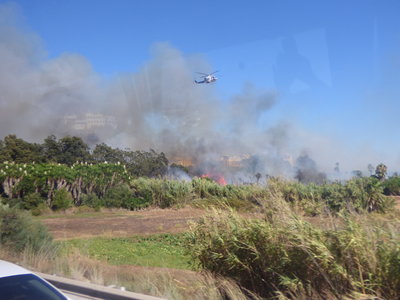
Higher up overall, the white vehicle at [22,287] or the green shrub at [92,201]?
the green shrub at [92,201]

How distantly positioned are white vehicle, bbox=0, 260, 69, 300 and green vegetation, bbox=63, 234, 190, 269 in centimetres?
554

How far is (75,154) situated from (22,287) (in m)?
42.6

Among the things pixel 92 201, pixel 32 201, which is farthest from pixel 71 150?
pixel 32 201

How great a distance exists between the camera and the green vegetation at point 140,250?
11.7 meters

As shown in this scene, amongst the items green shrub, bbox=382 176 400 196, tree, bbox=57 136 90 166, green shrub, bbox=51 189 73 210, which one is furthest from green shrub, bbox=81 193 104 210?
green shrub, bbox=382 176 400 196

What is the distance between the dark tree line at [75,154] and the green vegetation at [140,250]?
26409 mm

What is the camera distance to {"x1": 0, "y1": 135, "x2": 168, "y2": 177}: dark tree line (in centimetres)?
4134

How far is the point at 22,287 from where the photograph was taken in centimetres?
435

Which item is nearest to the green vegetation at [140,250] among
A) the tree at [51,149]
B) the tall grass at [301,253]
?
the tall grass at [301,253]

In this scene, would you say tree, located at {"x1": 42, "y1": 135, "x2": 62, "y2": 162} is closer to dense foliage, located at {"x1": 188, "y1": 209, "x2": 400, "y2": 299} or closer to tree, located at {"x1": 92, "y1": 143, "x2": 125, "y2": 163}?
tree, located at {"x1": 92, "y1": 143, "x2": 125, "y2": 163}

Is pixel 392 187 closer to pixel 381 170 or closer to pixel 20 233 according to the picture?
pixel 381 170

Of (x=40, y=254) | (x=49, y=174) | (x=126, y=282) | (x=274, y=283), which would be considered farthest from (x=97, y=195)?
(x=274, y=283)

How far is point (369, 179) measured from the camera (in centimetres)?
2053

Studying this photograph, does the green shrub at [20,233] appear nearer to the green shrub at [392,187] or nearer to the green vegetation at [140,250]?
the green vegetation at [140,250]
